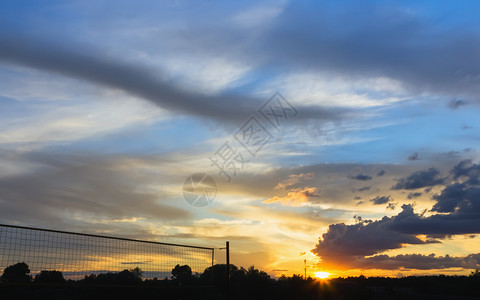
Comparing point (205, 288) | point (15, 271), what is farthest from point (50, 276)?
point (205, 288)

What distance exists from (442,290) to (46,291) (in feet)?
219

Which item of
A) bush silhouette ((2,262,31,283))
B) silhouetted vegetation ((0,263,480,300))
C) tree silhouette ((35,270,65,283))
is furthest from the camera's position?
silhouetted vegetation ((0,263,480,300))

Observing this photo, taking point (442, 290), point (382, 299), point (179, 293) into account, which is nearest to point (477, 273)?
point (442, 290)

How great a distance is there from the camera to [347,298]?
59500mm

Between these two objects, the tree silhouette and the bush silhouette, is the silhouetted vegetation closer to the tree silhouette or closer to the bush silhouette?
the bush silhouette

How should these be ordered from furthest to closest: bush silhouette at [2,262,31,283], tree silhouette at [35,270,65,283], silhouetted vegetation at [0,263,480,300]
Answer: silhouetted vegetation at [0,263,480,300] → tree silhouette at [35,270,65,283] → bush silhouette at [2,262,31,283]

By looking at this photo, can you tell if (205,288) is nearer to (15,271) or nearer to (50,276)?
(50,276)

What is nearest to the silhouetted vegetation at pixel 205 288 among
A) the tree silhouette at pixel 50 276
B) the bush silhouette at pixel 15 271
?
the bush silhouette at pixel 15 271

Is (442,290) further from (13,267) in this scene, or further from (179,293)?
(13,267)

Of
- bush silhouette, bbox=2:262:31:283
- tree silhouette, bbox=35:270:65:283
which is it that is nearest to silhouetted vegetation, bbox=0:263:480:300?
bush silhouette, bbox=2:262:31:283

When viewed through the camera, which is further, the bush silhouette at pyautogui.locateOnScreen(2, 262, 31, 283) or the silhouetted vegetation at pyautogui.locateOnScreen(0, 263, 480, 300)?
the silhouetted vegetation at pyautogui.locateOnScreen(0, 263, 480, 300)

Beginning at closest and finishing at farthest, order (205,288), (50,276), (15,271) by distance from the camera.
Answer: (15,271), (50,276), (205,288)

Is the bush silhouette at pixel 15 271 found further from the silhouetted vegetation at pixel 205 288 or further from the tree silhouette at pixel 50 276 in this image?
the tree silhouette at pixel 50 276

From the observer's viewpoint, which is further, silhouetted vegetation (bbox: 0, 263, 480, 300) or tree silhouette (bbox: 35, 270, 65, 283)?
silhouetted vegetation (bbox: 0, 263, 480, 300)
